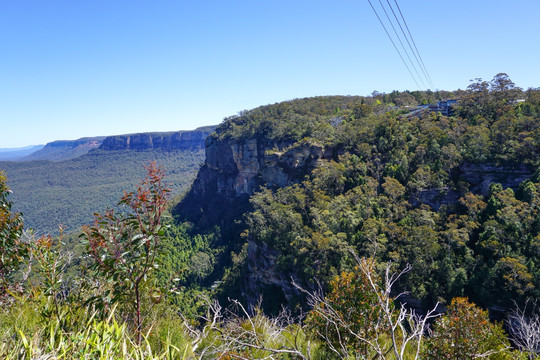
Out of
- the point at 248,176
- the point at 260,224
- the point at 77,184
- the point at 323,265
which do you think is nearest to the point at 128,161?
the point at 77,184

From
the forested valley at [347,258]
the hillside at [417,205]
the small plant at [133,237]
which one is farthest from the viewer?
the hillside at [417,205]

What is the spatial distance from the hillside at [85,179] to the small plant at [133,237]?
2784 inches

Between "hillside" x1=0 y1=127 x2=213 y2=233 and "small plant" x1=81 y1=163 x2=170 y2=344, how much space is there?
7071 cm

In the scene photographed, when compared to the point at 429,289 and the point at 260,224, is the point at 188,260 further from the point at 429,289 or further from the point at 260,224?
the point at 429,289

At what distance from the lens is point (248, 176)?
49.6m

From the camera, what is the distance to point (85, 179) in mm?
103375

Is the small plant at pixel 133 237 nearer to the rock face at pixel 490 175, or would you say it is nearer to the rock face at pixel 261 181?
the rock face at pixel 261 181

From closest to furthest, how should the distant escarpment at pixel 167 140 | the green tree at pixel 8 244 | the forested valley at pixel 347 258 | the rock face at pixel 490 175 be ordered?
the forested valley at pixel 347 258
the green tree at pixel 8 244
the rock face at pixel 490 175
the distant escarpment at pixel 167 140

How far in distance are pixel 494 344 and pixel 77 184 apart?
11510 centimetres

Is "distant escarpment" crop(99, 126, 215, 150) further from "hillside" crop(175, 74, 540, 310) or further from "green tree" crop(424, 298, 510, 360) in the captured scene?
"green tree" crop(424, 298, 510, 360)

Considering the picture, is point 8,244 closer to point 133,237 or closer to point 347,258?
point 133,237

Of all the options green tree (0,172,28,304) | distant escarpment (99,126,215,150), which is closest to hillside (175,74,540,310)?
green tree (0,172,28,304)

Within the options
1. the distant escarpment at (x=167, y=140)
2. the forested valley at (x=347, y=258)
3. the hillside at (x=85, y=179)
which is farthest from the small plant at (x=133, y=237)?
the distant escarpment at (x=167, y=140)

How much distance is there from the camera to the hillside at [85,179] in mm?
79312
